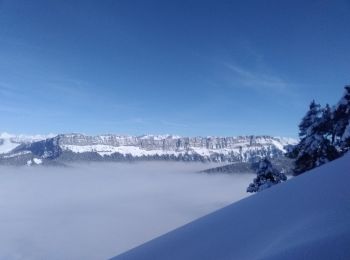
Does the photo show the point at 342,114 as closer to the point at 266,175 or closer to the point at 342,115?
the point at 342,115

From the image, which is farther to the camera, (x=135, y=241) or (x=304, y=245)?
(x=135, y=241)

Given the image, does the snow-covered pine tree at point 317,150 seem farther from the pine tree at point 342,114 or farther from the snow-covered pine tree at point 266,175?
the snow-covered pine tree at point 266,175

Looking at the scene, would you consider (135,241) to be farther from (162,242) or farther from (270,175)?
(162,242)

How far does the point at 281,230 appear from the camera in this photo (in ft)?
14.3

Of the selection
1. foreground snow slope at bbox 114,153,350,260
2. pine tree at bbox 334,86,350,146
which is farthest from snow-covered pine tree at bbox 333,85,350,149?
foreground snow slope at bbox 114,153,350,260

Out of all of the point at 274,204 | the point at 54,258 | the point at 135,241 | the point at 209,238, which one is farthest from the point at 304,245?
the point at 54,258

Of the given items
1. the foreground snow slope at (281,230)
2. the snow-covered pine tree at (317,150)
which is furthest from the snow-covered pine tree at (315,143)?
the foreground snow slope at (281,230)

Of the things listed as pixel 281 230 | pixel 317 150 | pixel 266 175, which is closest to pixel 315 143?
pixel 317 150

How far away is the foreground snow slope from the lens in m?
2.92

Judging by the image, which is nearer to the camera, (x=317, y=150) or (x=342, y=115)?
(x=342, y=115)

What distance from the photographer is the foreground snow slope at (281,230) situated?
2.92 m

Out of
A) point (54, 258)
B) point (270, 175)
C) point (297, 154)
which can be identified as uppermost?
point (297, 154)

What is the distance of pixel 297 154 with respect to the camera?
2208cm

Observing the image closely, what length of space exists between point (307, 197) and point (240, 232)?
1.39m
